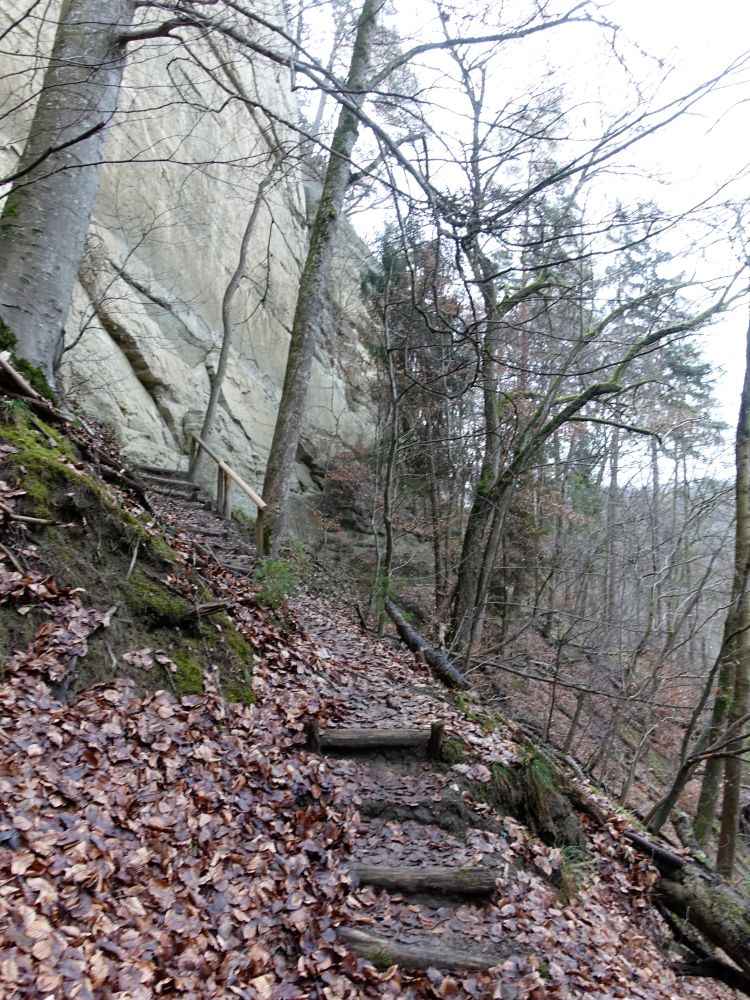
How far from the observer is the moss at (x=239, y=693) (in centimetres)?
455

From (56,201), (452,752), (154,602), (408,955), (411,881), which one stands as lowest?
(408,955)

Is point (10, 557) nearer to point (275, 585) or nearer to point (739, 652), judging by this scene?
point (275, 585)

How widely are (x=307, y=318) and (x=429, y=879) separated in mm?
6645

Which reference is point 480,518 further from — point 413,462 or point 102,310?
point 102,310

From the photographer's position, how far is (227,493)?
10.8m

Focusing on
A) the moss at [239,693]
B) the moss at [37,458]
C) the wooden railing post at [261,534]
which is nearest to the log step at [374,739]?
the moss at [239,693]

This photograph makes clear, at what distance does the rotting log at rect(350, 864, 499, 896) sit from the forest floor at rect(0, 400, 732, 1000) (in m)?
0.04

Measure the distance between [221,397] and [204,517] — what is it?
5.42 metres

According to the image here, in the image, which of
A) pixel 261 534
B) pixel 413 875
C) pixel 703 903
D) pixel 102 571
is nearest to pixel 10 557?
pixel 102 571

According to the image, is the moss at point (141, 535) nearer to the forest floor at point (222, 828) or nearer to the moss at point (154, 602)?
the forest floor at point (222, 828)

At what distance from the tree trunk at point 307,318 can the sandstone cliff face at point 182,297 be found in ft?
4.47

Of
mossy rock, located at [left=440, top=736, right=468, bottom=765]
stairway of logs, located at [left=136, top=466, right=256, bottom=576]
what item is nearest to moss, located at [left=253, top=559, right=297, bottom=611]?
stairway of logs, located at [left=136, top=466, right=256, bottom=576]

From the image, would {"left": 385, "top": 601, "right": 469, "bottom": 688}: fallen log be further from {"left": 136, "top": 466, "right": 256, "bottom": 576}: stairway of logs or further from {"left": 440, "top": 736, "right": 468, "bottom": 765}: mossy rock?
{"left": 440, "top": 736, "right": 468, "bottom": 765}: mossy rock

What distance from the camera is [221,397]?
1461cm
